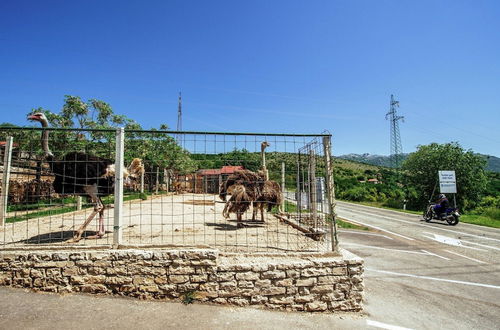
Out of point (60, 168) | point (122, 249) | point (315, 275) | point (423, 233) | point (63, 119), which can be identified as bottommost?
point (423, 233)

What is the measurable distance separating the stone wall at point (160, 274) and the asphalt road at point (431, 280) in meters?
1.55

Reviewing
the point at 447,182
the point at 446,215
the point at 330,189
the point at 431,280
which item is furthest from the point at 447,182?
the point at 330,189

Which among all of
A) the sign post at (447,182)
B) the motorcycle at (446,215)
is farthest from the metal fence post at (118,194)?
the sign post at (447,182)

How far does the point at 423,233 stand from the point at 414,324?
389 inches

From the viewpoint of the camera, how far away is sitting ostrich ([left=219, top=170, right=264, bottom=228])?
265 inches

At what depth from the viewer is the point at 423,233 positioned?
12477mm

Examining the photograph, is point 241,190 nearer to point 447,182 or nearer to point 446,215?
point 446,215

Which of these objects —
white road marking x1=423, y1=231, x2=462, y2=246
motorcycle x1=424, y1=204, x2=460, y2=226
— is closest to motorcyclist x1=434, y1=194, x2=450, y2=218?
motorcycle x1=424, y1=204, x2=460, y2=226

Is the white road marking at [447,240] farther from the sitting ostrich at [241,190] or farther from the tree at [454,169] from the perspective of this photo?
the tree at [454,169]

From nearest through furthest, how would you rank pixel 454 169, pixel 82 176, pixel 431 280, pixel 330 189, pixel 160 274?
pixel 160 274 < pixel 330 189 < pixel 82 176 < pixel 431 280 < pixel 454 169

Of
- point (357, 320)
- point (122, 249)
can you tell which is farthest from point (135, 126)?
point (357, 320)

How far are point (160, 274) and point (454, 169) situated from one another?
29.1 metres

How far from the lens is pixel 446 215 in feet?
51.5

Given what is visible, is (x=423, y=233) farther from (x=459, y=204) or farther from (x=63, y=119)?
(x=63, y=119)
